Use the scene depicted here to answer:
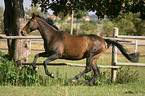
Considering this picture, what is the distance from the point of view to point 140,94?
17.7ft

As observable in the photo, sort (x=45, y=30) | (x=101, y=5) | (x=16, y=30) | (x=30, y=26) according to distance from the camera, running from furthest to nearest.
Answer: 1. (x=101, y=5)
2. (x=16, y=30)
3. (x=45, y=30)
4. (x=30, y=26)

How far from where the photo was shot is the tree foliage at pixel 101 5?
9.57 m

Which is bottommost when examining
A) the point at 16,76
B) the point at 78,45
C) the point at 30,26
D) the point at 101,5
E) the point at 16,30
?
the point at 16,76

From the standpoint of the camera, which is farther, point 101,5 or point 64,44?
point 101,5

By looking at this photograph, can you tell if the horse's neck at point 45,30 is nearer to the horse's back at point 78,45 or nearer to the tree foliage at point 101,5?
the horse's back at point 78,45

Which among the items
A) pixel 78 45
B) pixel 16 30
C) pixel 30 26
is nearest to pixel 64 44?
pixel 78 45

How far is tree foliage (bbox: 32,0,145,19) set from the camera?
957 centimetres

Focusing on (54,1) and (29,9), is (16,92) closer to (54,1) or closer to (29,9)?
(54,1)

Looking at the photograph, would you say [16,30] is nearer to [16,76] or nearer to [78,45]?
[16,76]

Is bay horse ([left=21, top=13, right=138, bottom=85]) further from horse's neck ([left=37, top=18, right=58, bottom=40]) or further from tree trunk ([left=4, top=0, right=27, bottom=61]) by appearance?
tree trunk ([left=4, top=0, right=27, bottom=61])

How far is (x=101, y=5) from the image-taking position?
9734 mm

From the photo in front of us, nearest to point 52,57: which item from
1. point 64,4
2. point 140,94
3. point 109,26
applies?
point 140,94

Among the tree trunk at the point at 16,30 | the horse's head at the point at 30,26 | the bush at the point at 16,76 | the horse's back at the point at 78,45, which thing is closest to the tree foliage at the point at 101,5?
the tree trunk at the point at 16,30

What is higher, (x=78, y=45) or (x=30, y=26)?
(x=30, y=26)
